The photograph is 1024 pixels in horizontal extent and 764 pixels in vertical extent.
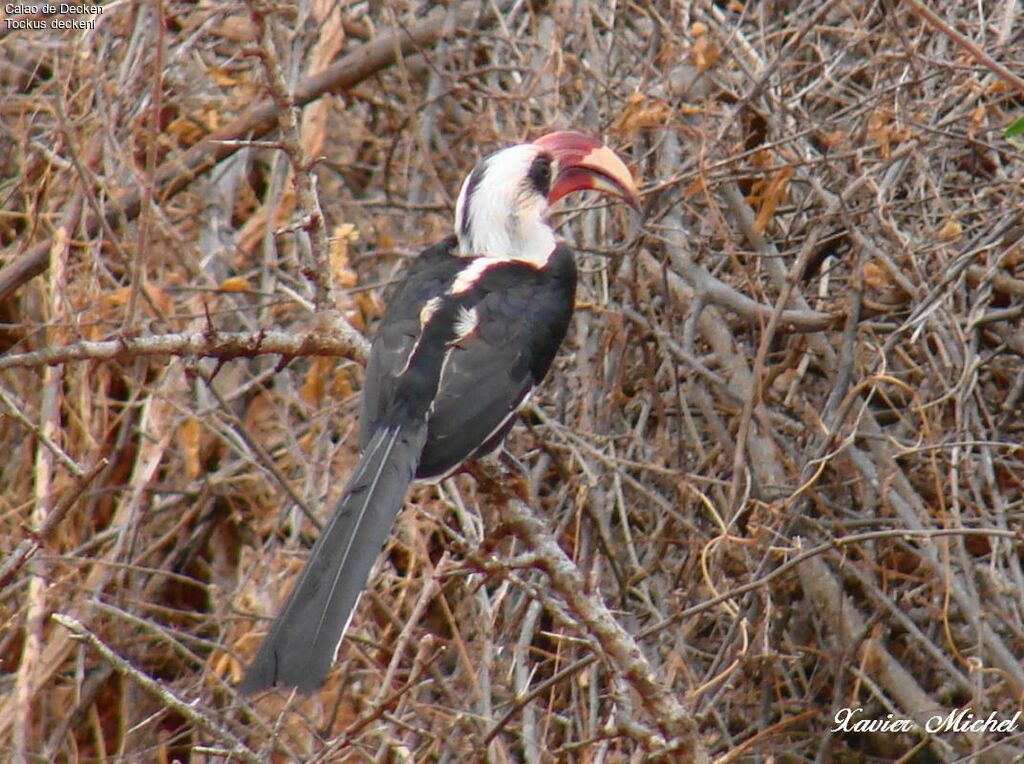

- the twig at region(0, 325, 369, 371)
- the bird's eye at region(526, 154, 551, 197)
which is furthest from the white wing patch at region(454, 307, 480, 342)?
the bird's eye at region(526, 154, 551, 197)

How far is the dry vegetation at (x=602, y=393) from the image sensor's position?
364cm

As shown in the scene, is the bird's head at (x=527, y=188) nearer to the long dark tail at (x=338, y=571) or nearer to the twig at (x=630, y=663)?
the long dark tail at (x=338, y=571)

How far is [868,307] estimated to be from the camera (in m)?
3.79

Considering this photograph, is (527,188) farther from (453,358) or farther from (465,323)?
(453,358)

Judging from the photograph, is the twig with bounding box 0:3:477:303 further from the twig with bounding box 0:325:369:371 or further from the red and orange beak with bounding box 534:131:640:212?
the twig with bounding box 0:325:369:371

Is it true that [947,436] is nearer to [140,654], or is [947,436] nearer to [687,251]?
[687,251]

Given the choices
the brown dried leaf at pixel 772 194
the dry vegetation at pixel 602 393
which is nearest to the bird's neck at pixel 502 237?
the dry vegetation at pixel 602 393

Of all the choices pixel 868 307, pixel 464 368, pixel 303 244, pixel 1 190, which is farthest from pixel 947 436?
pixel 1 190

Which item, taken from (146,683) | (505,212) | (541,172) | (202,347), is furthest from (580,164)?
(146,683)

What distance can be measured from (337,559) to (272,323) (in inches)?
78.0

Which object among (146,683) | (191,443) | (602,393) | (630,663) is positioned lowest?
(191,443)

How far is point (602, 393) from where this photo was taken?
4090 millimetres

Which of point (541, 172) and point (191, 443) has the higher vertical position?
point (541, 172)

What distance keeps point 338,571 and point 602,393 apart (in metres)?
1.47
